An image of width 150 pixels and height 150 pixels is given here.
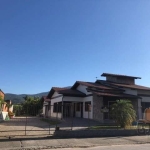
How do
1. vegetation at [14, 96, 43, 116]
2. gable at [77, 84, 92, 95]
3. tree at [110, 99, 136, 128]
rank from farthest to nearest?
vegetation at [14, 96, 43, 116] → gable at [77, 84, 92, 95] → tree at [110, 99, 136, 128]

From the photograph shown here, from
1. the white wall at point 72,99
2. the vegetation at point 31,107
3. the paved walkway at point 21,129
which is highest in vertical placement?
the white wall at point 72,99

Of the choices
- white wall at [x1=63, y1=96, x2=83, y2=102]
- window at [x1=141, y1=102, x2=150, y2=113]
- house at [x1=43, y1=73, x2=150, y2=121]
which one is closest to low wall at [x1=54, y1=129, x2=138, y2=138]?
house at [x1=43, y1=73, x2=150, y2=121]

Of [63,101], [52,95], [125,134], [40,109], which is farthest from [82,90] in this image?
[40,109]

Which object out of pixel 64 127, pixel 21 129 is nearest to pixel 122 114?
pixel 64 127

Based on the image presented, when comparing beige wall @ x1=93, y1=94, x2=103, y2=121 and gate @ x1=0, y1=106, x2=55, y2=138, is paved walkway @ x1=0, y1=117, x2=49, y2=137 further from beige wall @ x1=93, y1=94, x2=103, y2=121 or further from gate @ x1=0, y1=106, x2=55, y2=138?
beige wall @ x1=93, y1=94, x2=103, y2=121

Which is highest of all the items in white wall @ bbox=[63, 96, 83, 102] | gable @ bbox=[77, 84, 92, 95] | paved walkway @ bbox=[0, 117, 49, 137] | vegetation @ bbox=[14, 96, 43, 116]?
gable @ bbox=[77, 84, 92, 95]

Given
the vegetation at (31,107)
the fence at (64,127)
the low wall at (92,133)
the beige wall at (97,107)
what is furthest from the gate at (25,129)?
the vegetation at (31,107)

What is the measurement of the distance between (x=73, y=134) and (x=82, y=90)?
14093 millimetres

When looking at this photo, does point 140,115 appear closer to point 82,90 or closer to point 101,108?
point 101,108

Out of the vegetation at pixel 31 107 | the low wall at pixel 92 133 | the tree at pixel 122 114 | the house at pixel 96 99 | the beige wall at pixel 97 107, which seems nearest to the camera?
the low wall at pixel 92 133

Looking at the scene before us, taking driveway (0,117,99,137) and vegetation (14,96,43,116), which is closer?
driveway (0,117,99,137)

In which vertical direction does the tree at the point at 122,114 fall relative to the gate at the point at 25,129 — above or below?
above

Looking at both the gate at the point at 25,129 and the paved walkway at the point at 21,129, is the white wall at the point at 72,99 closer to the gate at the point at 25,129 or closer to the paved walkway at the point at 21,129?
the gate at the point at 25,129

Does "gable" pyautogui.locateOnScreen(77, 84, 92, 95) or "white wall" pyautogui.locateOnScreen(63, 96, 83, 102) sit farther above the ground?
"gable" pyautogui.locateOnScreen(77, 84, 92, 95)
